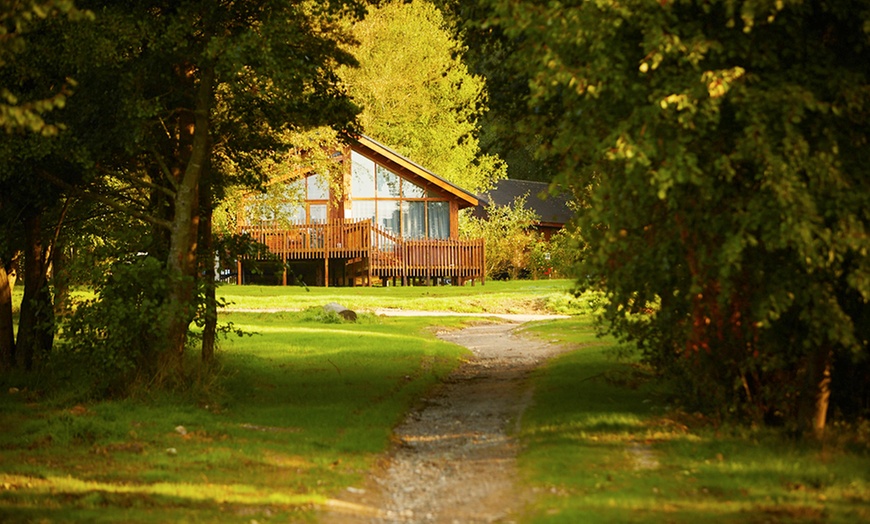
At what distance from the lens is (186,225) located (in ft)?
55.3

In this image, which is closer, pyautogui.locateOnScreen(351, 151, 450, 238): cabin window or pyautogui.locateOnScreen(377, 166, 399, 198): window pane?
pyautogui.locateOnScreen(377, 166, 399, 198): window pane

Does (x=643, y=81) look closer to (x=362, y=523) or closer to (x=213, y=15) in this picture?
(x=362, y=523)

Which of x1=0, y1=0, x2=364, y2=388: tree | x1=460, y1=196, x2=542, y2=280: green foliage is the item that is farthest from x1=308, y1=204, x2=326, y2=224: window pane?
x1=0, y1=0, x2=364, y2=388: tree

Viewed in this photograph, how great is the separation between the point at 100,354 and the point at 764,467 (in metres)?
9.29

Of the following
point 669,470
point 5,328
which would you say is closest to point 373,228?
point 5,328

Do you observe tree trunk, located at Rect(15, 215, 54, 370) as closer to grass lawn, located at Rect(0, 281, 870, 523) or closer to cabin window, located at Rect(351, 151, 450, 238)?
grass lawn, located at Rect(0, 281, 870, 523)

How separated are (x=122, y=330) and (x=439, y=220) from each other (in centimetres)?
3496

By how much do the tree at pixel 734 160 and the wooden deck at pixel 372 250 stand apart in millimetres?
32797

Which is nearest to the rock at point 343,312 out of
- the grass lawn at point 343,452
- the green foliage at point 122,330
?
the grass lawn at point 343,452

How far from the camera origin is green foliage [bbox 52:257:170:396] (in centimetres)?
1585

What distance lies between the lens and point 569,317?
33.9 meters

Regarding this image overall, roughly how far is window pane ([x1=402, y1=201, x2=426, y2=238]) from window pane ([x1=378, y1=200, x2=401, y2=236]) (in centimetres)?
32

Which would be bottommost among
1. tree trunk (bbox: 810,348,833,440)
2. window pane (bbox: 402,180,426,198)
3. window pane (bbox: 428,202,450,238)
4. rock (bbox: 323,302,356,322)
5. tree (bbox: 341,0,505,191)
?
tree trunk (bbox: 810,348,833,440)

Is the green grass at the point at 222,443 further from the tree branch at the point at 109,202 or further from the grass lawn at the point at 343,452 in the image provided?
the tree branch at the point at 109,202
